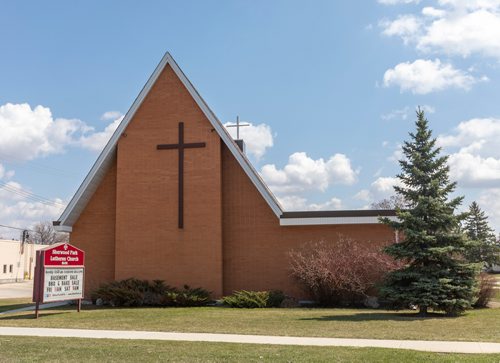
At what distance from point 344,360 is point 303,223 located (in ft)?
44.3

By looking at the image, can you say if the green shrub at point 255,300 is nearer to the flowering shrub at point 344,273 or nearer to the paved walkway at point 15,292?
the flowering shrub at point 344,273

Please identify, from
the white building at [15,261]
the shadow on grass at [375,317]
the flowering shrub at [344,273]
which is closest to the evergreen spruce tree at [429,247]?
the shadow on grass at [375,317]

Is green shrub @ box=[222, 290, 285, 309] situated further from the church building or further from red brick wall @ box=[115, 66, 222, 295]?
red brick wall @ box=[115, 66, 222, 295]

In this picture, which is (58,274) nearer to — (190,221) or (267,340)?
(190,221)

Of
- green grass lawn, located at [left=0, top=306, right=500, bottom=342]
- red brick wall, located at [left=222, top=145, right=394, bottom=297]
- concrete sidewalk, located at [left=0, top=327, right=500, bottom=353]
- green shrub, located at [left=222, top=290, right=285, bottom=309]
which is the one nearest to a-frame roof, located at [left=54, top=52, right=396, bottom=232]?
red brick wall, located at [left=222, top=145, right=394, bottom=297]

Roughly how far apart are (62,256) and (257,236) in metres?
8.36

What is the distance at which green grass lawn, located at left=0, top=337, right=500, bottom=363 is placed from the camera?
29.6 feet

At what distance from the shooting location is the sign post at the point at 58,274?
17875mm

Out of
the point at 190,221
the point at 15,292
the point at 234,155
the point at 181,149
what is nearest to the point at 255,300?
the point at 190,221

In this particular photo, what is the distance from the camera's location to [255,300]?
20.2 m

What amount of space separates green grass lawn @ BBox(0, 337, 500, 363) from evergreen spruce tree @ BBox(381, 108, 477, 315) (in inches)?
283

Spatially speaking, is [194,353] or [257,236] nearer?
[194,353]

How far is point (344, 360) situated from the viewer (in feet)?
28.8

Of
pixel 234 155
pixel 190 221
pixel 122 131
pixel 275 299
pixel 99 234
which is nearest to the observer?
pixel 275 299
